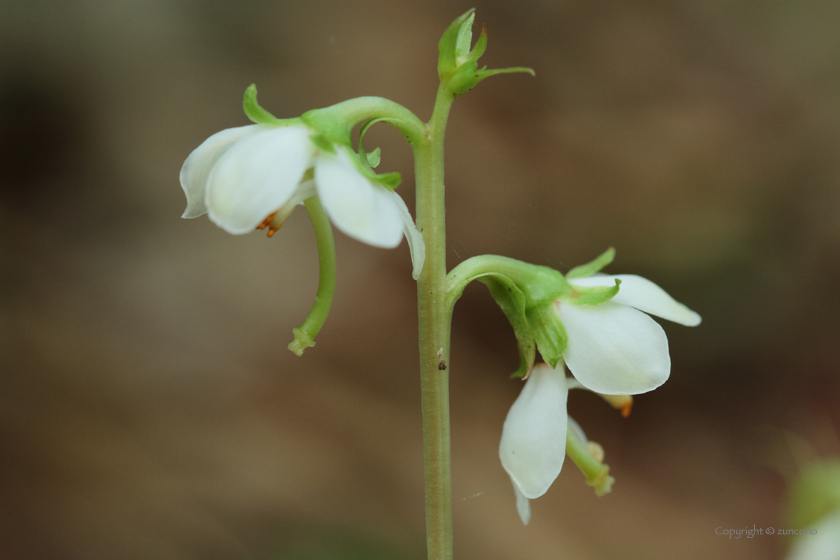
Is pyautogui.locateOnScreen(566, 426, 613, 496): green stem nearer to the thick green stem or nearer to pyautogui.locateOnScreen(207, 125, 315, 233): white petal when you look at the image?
the thick green stem

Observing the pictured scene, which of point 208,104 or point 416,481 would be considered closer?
point 416,481

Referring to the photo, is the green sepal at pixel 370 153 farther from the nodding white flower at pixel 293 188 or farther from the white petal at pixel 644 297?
the white petal at pixel 644 297

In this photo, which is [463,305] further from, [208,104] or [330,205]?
[330,205]

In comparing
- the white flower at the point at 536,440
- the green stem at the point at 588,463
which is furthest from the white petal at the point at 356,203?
the green stem at the point at 588,463

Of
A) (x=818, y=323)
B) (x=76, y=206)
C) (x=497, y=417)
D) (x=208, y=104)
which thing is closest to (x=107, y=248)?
(x=76, y=206)

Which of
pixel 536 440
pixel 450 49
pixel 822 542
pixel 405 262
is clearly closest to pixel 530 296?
pixel 536 440

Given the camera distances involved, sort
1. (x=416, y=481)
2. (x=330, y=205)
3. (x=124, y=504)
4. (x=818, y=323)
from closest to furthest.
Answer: (x=330, y=205)
(x=124, y=504)
(x=416, y=481)
(x=818, y=323)

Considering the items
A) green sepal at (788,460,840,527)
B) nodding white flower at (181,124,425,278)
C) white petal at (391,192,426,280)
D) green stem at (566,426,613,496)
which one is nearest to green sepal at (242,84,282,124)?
nodding white flower at (181,124,425,278)
